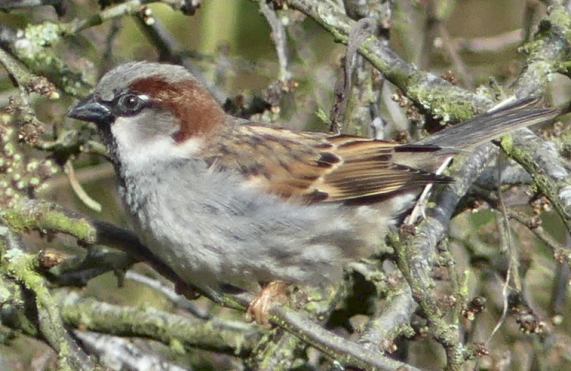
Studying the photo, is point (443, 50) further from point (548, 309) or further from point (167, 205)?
point (167, 205)

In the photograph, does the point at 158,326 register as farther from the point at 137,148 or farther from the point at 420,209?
the point at 420,209

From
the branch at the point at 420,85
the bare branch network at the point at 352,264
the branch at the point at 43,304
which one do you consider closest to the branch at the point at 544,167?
the bare branch network at the point at 352,264

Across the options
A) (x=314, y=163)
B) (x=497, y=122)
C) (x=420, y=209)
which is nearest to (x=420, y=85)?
(x=497, y=122)

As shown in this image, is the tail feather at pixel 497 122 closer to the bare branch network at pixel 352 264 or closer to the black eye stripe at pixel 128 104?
the bare branch network at pixel 352 264

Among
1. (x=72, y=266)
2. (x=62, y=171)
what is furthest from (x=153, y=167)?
(x=62, y=171)

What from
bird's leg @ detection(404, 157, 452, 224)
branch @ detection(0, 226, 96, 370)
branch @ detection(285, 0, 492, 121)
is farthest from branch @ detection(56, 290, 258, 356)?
branch @ detection(285, 0, 492, 121)

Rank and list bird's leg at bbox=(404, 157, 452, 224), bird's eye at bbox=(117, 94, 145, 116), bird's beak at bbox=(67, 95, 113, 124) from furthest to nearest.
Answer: bird's eye at bbox=(117, 94, 145, 116)
bird's beak at bbox=(67, 95, 113, 124)
bird's leg at bbox=(404, 157, 452, 224)

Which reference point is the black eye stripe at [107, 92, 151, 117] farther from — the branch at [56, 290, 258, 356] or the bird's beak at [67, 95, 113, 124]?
the branch at [56, 290, 258, 356]
